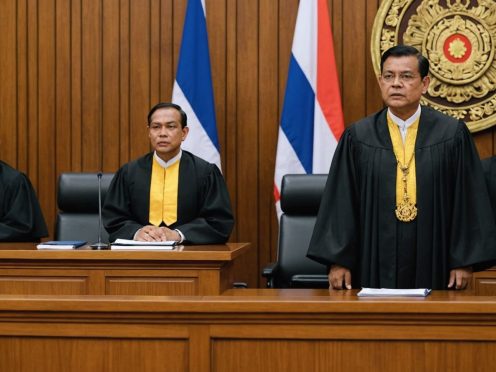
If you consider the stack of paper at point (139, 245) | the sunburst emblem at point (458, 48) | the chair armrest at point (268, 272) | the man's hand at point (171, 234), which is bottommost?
the chair armrest at point (268, 272)

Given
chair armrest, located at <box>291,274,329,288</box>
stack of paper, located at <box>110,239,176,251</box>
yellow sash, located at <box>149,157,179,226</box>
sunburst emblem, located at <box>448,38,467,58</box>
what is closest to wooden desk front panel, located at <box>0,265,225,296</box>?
stack of paper, located at <box>110,239,176,251</box>

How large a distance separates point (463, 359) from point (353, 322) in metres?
0.28

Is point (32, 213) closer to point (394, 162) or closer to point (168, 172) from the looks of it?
point (168, 172)

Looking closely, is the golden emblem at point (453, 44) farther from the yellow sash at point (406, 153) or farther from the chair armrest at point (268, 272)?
the yellow sash at point (406, 153)

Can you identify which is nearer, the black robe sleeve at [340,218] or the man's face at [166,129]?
the black robe sleeve at [340,218]

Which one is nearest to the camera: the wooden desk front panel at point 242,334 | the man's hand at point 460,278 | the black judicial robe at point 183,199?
the wooden desk front panel at point 242,334

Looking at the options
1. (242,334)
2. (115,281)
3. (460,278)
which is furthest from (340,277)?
(242,334)

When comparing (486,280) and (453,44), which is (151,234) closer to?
(486,280)

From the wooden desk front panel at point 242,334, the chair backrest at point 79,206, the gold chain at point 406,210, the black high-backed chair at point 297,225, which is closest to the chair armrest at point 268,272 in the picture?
the black high-backed chair at point 297,225

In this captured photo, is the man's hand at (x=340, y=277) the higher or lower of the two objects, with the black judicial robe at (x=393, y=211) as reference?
lower

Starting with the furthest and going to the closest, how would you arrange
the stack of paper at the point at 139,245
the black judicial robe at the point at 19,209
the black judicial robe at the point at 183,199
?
1. the black judicial robe at the point at 19,209
2. the black judicial robe at the point at 183,199
3. the stack of paper at the point at 139,245

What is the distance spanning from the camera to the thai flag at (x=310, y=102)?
19.2 feet

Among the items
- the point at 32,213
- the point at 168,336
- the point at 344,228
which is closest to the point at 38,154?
the point at 32,213

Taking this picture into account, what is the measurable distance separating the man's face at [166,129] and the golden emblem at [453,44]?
1.61 metres
